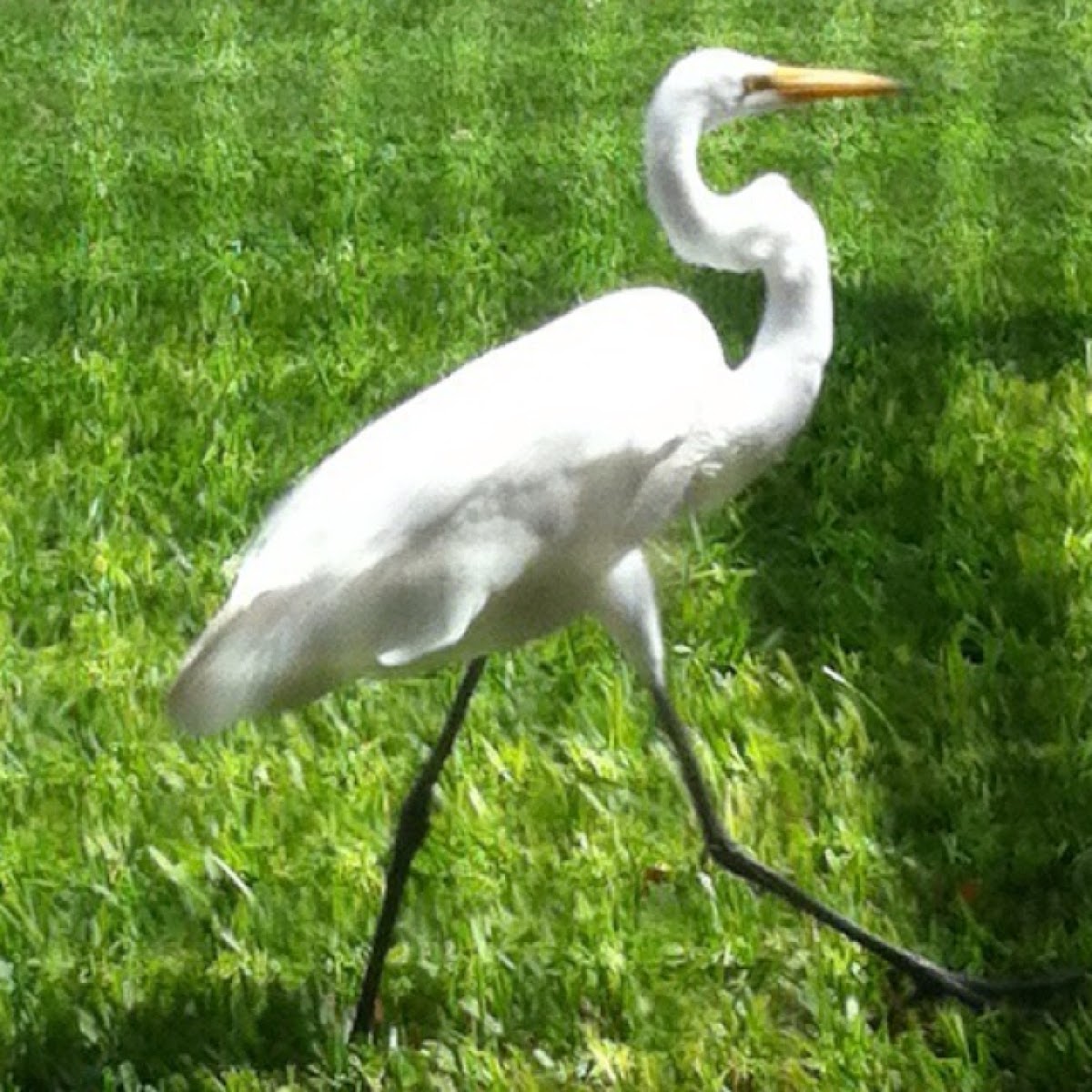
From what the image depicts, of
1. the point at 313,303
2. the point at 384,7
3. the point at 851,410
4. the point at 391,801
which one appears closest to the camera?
the point at 391,801

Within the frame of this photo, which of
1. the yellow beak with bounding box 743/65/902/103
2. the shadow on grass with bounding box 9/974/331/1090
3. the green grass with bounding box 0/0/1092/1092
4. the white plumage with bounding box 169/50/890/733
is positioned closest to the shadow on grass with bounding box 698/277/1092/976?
the green grass with bounding box 0/0/1092/1092

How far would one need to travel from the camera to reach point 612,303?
2.69m

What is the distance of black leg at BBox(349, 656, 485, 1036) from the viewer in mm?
2691

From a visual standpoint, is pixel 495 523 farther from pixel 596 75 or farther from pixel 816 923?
pixel 596 75

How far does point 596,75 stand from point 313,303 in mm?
1988

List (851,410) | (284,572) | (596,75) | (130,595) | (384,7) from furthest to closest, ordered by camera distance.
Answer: (384,7) → (596,75) → (851,410) → (130,595) → (284,572)

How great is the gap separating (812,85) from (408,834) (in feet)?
3.10

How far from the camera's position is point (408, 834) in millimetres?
2777

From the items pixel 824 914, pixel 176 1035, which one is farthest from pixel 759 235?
Result: pixel 176 1035

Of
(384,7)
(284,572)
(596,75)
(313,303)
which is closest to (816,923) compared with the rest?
(284,572)

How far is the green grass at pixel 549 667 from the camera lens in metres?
2.70

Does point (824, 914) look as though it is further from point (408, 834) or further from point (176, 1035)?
point (176, 1035)

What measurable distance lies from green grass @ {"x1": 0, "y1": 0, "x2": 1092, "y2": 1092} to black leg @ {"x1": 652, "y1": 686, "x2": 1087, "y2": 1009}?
0.04m

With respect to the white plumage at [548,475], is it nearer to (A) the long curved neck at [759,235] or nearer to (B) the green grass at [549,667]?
(A) the long curved neck at [759,235]
